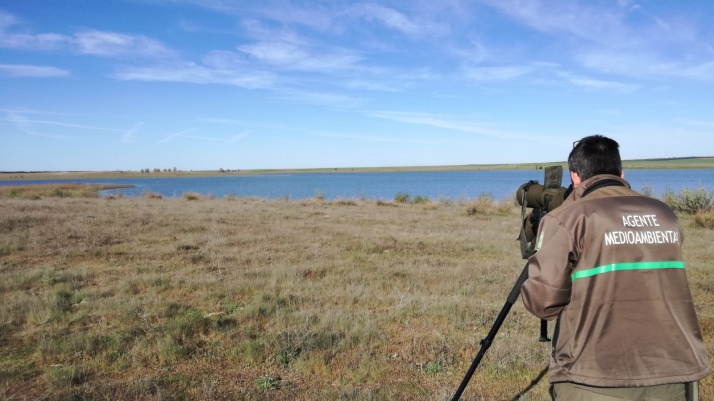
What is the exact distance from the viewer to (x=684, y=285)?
175cm

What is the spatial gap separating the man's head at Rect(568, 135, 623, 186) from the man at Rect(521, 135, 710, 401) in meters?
0.12

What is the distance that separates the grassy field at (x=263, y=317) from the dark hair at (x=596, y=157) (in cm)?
244

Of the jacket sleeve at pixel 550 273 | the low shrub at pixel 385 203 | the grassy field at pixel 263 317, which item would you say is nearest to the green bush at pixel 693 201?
the grassy field at pixel 263 317

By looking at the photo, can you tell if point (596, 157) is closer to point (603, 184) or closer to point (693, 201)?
point (603, 184)

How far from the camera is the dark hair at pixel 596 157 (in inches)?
76.5

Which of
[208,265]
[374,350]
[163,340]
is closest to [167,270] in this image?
[208,265]

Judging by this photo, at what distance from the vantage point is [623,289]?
1734 millimetres

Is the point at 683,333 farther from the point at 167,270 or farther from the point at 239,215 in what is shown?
the point at 239,215

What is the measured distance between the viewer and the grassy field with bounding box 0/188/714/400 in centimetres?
384

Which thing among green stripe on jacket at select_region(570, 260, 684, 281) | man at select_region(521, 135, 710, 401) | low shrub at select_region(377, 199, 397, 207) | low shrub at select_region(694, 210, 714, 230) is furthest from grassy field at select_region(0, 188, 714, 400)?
low shrub at select_region(377, 199, 397, 207)

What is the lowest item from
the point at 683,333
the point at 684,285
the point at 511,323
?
the point at 511,323

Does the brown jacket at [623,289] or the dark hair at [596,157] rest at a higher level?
the dark hair at [596,157]

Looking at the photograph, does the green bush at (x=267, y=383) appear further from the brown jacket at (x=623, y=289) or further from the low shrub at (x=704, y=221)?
the low shrub at (x=704, y=221)

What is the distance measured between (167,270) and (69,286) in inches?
63.4
